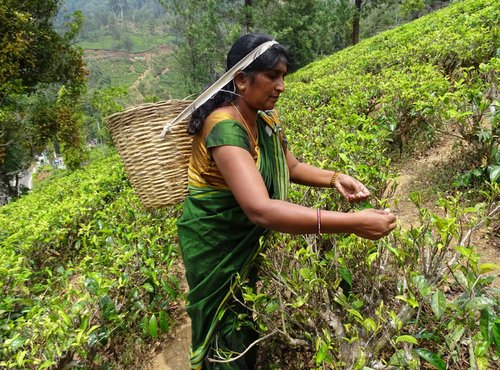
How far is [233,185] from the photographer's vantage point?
4.46 feet

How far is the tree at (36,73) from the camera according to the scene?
Answer: 9805 millimetres

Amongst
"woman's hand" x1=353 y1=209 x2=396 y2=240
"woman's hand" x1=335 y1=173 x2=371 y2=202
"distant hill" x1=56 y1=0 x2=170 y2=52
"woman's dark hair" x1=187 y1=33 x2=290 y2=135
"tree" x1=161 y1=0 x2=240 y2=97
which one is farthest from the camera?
"distant hill" x1=56 y1=0 x2=170 y2=52

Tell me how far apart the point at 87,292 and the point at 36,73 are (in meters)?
12.6

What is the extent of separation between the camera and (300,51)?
21.3 meters

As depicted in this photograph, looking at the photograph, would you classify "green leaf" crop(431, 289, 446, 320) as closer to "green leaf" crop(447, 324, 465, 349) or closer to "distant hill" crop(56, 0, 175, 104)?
"green leaf" crop(447, 324, 465, 349)

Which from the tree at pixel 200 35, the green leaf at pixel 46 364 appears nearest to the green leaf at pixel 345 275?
the green leaf at pixel 46 364

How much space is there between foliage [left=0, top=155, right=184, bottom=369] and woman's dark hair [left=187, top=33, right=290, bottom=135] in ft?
3.93

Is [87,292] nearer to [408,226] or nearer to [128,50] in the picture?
[408,226]

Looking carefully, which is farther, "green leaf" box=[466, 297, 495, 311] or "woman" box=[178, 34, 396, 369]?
"woman" box=[178, 34, 396, 369]

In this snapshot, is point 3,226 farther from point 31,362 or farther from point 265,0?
point 265,0

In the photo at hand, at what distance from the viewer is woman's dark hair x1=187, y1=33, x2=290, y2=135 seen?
1.51 m

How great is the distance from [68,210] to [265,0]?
52.4 feet

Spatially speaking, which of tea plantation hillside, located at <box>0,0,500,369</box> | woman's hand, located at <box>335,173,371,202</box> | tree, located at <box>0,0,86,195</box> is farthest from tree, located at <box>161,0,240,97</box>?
woman's hand, located at <box>335,173,371,202</box>

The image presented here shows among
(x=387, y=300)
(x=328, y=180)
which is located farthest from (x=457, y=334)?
(x=328, y=180)
